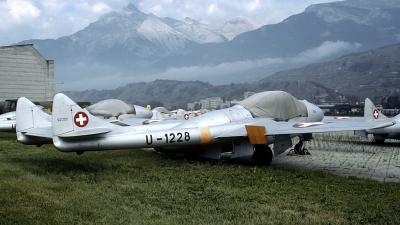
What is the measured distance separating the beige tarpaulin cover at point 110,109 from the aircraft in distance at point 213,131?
30.7ft

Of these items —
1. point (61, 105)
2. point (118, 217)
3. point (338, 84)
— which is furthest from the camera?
point (338, 84)

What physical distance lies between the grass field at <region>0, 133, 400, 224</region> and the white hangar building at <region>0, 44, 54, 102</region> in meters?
58.0

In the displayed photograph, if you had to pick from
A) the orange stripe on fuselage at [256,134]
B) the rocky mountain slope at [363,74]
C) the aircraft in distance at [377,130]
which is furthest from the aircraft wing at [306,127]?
the rocky mountain slope at [363,74]

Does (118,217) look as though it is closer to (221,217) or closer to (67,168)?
(221,217)

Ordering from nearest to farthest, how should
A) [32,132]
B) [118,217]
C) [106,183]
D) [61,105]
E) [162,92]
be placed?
1. [118,217]
2. [106,183]
3. [61,105]
4. [32,132]
5. [162,92]

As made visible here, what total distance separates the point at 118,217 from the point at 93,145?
372 centimetres

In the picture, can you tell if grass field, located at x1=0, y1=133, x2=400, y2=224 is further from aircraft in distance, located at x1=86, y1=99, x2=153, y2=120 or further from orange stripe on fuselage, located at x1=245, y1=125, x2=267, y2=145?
aircraft in distance, located at x1=86, y1=99, x2=153, y2=120

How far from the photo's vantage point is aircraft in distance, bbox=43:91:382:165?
8.25m

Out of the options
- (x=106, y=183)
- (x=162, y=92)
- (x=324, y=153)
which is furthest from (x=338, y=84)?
(x=106, y=183)

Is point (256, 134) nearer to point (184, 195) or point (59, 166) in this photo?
point (184, 195)

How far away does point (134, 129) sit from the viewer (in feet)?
29.9

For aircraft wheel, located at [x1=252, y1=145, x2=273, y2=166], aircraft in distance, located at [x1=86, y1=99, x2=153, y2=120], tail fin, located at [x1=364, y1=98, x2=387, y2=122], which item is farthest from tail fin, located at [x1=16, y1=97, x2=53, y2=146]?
A: tail fin, located at [x1=364, y1=98, x2=387, y2=122]

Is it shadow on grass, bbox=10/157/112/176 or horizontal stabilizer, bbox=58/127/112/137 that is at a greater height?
horizontal stabilizer, bbox=58/127/112/137

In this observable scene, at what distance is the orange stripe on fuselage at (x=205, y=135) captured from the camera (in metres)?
9.60
